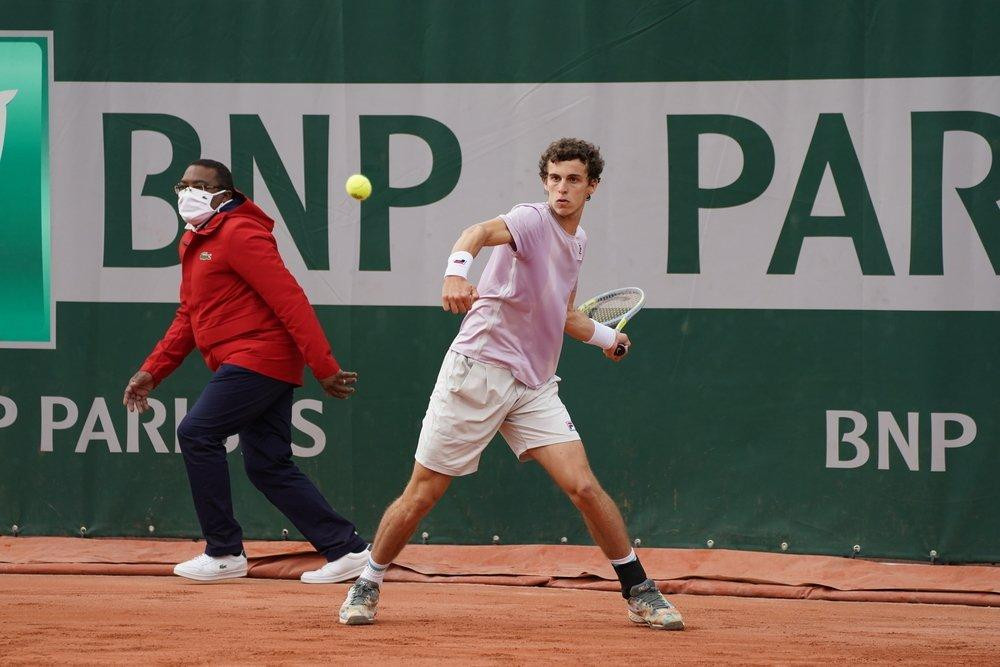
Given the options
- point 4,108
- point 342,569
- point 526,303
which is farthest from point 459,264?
point 4,108

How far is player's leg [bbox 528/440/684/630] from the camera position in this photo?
171 inches

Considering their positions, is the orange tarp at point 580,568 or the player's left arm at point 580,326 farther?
the orange tarp at point 580,568

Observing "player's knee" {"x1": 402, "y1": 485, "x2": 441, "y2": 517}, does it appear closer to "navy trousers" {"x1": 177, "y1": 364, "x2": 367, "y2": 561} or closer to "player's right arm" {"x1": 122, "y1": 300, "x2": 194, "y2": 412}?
"navy trousers" {"x1": 177, "y1": 364, "x2": 367, "y2": 561}

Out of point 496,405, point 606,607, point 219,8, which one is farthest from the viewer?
point 219,8

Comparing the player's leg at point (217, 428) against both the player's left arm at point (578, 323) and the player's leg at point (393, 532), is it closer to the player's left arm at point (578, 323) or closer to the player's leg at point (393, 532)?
the player's leg at point (393, 532)

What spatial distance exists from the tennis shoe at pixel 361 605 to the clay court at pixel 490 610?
5cm

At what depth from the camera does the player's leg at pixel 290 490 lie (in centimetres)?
544

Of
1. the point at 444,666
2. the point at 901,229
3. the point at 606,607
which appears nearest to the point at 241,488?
the point at 606,607

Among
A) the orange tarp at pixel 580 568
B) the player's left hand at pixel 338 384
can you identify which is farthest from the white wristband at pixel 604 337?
the orange tarp at pixel 580 568

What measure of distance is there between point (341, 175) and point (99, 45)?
1.31 meters

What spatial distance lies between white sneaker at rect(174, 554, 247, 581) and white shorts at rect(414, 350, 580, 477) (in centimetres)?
150

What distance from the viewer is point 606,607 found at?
514cm

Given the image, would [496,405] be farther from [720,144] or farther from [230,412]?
[720,144]

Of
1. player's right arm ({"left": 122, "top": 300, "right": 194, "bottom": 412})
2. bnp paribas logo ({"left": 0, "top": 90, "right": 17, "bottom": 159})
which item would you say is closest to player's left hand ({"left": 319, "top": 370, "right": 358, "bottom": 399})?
player's right arm ({"left": 122, "top": 300, "right": 194, "bottom": 412})
